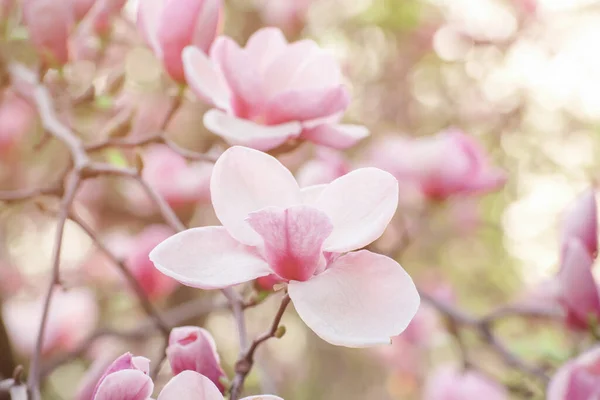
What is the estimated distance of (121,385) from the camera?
1.24ft

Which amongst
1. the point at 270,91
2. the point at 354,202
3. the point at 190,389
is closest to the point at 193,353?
the point at 190,389

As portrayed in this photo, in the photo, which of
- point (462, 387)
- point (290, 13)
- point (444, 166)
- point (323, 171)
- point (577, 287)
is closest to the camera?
point (577, 287)

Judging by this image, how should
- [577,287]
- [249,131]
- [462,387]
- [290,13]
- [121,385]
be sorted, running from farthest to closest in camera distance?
[290,13], [462,387], [577,287], [249,131], [121,385]

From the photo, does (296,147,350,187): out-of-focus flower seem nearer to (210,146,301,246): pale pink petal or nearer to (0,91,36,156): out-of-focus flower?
(210,146,301,246): pale pink petal

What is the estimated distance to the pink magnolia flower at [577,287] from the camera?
622 millimetres

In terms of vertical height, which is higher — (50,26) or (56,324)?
(50,26)

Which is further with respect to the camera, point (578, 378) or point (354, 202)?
point (578, 378)

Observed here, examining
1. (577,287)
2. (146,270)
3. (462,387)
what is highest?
(577,287)

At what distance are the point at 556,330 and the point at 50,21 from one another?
4.50 ft

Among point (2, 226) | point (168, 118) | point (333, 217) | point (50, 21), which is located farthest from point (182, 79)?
point (2, 226)

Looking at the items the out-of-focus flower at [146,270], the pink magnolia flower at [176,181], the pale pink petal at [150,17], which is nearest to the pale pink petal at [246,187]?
the pale pink petal at [150,17]

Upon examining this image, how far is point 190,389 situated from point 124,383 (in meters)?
0.04

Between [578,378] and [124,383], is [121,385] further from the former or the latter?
[578,378]

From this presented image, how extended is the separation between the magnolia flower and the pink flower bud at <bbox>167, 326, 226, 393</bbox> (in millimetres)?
32
